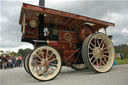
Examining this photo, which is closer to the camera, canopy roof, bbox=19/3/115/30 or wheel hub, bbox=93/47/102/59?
canopy roof, bbox=19/3/115/30

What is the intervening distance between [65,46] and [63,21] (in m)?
1.21

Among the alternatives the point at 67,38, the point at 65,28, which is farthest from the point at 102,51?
the point at 65,28

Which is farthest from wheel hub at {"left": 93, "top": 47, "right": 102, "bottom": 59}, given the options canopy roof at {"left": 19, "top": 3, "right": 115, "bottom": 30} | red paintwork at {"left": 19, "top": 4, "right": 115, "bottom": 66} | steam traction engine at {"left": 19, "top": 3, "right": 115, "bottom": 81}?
canopy roof at {"left": 19, "top": 3, "right": 115, "bottom": 30}

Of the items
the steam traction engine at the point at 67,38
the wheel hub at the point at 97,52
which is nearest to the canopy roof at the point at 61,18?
the steam traction engine at the point at 67,38

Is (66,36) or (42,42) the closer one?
(42,42)

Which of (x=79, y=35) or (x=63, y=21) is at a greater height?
(x=63, y=21)

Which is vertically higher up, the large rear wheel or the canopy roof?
the canopy roof

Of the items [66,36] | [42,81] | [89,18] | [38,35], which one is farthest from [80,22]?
[42,81]

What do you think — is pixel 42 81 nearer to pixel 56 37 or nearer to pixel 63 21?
pixel 56 37

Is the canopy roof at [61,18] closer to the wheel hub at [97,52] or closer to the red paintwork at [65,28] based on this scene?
the red paintwork at [65,28]

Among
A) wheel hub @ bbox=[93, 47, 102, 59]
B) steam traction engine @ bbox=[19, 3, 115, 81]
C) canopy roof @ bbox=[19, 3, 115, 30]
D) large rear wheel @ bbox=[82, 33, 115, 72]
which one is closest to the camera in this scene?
canopy roof @ bbox=[19, 3, 115, 30]

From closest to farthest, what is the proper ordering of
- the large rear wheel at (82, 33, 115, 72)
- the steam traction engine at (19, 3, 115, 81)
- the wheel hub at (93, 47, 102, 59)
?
1. the steam traction engine at (19, 3, 115, 81)
2. the large rear wheel at (82, 33, 115, 72)
3. the wheel hub at (93, 47, 102, 59)

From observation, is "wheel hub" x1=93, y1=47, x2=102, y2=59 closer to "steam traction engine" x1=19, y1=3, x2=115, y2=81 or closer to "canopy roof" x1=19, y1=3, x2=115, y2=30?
"steam traction engine" x1=19, y1=3, x2=115, y2=81

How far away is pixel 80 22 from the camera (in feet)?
19.5
